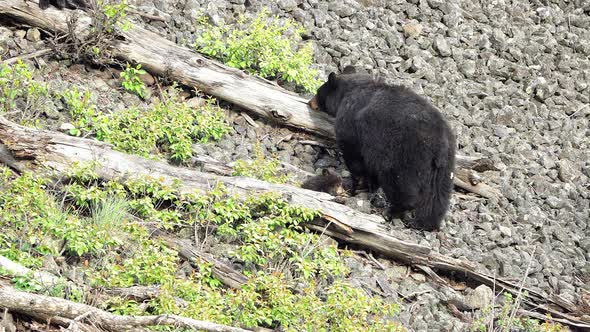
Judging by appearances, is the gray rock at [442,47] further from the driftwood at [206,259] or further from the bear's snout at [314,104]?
the driftwood at [206,259]

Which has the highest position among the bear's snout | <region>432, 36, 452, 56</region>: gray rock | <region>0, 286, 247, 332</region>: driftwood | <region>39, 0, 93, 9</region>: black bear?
<region>39, 0, 93, 9</region>: black bear

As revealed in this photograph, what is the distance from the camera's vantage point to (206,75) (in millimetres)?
10367

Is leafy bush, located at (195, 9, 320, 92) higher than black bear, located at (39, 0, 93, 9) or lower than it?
lower

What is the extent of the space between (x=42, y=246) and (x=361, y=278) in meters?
2.97

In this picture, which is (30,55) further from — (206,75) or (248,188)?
(248,188)

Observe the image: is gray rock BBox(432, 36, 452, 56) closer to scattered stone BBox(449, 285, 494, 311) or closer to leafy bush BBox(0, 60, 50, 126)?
scattered stone BBox(449, 285, 494, 311)

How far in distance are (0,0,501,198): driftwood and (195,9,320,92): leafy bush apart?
23 centimetres

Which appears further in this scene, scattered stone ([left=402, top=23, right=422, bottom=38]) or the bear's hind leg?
scattered stone ([left=402, top=23, right=422, bottom=38])

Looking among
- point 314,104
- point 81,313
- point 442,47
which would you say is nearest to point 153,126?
point 314,104

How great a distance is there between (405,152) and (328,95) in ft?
5.34

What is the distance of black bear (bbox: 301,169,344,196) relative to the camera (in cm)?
928

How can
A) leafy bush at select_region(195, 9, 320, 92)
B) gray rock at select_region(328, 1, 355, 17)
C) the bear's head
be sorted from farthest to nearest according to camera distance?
1. gray rock at select_region(328, 1, 355, 17)
2. leafy bush at select_region(195, 9, 320, 92)
3. the bear's head

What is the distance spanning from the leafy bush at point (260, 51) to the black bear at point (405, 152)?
1.26 meters

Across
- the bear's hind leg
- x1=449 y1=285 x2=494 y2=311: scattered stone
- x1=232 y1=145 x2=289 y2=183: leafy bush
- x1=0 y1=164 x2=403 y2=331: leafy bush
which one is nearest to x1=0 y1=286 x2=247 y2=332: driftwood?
x1=0 y1=164 x2=403 y2=331: leafy bush
